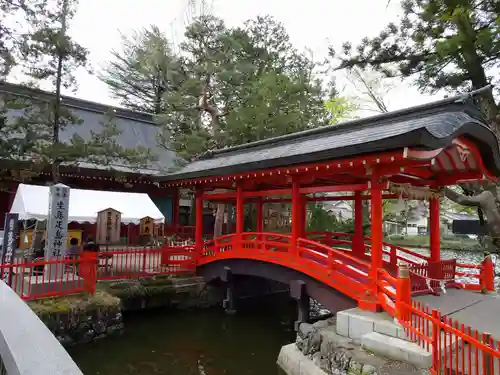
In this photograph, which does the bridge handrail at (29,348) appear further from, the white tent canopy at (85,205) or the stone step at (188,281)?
the stone step at (188,281)

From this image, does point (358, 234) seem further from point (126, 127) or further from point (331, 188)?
point (126, 127)

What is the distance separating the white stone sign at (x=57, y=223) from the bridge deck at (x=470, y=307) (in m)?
8.76

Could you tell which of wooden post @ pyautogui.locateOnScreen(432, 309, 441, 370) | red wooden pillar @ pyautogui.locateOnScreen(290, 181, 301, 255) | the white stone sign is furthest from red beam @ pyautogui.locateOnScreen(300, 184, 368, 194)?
the white stone sign

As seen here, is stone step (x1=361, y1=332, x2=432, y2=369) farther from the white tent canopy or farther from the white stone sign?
the white tent canopy

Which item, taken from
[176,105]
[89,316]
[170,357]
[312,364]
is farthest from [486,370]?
[176,105]

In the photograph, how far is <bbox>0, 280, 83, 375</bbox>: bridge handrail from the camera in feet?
4.33

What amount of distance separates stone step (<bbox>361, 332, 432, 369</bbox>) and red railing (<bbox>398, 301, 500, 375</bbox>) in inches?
4.5

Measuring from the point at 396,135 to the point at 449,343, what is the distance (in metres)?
3.52

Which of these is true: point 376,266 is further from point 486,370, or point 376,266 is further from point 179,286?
point 179,286

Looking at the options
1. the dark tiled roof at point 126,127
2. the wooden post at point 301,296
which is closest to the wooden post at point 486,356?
the wooden post at point 301,296

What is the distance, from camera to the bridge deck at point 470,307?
6543mm

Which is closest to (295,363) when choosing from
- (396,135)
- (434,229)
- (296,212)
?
(296,212)

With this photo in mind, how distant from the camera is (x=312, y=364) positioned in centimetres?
644

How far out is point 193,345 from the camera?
344 inches
